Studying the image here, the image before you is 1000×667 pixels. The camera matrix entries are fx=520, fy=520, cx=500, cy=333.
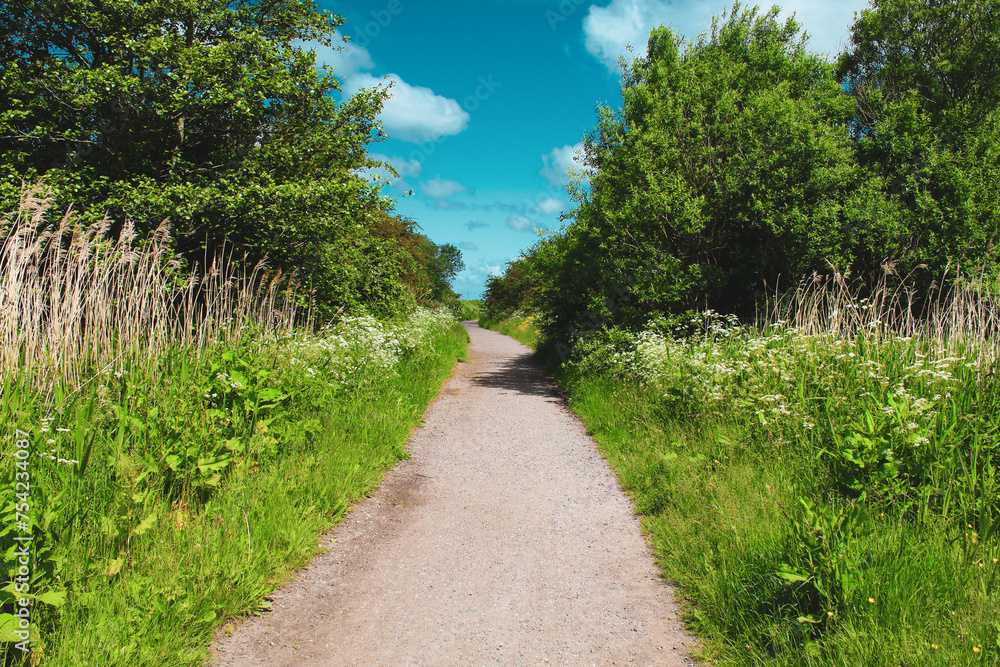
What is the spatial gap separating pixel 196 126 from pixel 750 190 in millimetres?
12091

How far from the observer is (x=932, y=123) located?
1513cm

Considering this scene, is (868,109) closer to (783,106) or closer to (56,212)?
(783,106)

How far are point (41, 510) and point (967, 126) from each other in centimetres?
2138

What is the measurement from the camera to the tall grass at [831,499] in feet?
8.70

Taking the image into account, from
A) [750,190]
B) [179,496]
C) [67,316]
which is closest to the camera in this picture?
[179,496]

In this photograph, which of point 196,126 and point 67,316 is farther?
point 196,126

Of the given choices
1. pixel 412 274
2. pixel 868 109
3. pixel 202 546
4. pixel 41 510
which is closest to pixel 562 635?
pixel 202 546

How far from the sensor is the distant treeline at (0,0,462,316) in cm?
936

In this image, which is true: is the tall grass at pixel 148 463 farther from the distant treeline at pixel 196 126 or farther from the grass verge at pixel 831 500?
the distant treeline at pixel 196 126

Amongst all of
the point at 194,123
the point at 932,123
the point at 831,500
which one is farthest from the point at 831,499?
the point at 932,123

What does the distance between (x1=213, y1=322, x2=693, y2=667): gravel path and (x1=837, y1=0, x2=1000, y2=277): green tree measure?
1014cm

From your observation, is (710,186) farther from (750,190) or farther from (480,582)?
(480,582)

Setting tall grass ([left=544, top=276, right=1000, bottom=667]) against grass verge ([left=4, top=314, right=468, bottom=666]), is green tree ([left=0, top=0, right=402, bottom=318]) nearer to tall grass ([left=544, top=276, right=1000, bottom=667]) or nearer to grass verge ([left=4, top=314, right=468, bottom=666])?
grass verge ([left=4, top=314, right=468, bottom=666])

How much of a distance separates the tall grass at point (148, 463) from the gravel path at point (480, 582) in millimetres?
335
